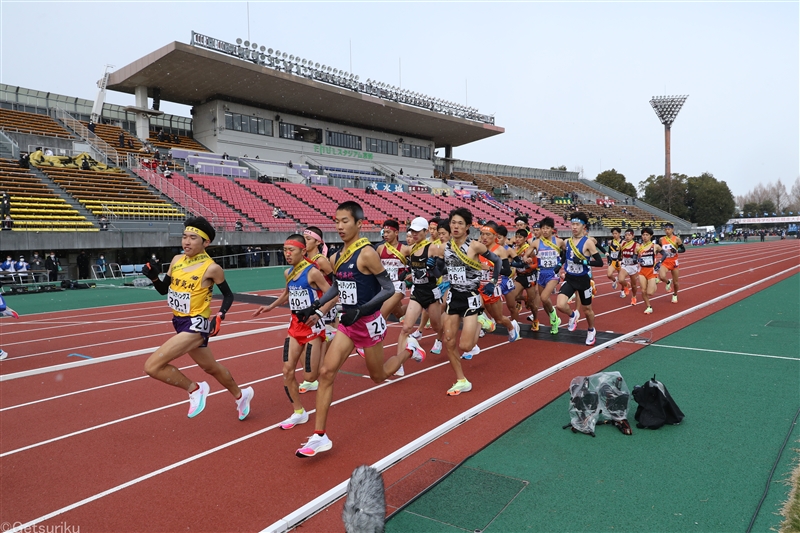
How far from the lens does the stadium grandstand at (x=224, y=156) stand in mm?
25938

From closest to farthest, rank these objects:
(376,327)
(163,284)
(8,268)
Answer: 1. (376,327)
2. (163,284)
3. (8,268)

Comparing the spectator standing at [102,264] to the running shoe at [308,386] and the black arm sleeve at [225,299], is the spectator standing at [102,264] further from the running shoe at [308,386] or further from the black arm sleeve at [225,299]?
the black arm sleeve at [225,299]

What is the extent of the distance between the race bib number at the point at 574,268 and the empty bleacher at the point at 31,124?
3468 cm

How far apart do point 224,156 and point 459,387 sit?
37.6 m

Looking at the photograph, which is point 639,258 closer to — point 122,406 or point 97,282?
point 122,406

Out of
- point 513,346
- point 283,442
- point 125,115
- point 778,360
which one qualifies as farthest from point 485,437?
point 125,115

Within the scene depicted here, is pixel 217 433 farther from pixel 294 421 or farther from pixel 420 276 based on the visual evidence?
pixel 420 276

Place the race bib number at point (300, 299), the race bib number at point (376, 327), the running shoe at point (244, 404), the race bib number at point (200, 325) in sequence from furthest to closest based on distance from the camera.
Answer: the race bib number at point (300, 299) < the running shoe at point (244, 404) < the race bib number at point (200, 325) < the race bib number at point (376, 327)

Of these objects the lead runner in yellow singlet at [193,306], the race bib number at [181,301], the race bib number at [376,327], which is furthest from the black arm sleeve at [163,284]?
the race bib number at [376,327]

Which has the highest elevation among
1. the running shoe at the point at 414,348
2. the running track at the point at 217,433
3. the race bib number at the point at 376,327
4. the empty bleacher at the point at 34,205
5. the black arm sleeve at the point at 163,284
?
the empty bleacher at the point at 34,205

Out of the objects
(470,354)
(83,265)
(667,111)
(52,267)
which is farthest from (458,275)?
(667,111)

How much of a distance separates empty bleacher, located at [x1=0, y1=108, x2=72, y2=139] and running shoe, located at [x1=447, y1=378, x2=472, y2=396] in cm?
3515

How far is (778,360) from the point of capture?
7.23 meters

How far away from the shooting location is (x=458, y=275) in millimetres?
6543
